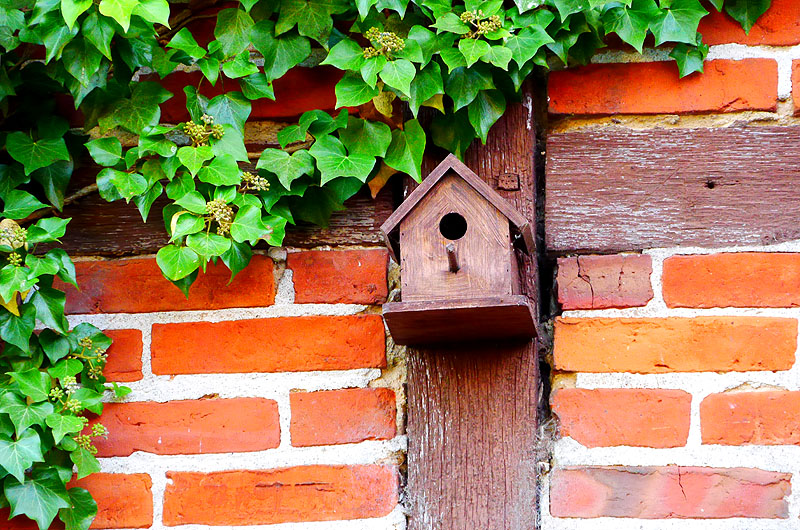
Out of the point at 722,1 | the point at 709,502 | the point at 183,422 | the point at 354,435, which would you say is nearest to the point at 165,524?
the point at 183,422

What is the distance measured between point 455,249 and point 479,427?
270 mm

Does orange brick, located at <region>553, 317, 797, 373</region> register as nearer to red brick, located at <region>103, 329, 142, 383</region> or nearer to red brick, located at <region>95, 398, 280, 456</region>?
red brick, located at <region>95, 398, 280, 456</region>

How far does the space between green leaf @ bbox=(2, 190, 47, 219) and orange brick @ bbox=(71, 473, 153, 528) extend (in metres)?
0.38

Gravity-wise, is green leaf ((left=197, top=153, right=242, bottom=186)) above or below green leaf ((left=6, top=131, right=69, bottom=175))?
below

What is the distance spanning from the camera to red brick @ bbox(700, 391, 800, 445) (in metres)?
1.29

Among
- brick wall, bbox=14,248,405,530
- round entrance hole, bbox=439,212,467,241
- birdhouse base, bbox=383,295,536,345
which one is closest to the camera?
birdhouse base, bbox=383,295,536,345

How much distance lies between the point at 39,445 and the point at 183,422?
193 millimetres

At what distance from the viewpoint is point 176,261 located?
1.28 metres

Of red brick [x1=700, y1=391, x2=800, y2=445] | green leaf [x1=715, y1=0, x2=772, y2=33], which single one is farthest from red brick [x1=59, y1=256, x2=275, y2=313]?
green leaf [x1=715, y1=0, x2=772, y2=33]

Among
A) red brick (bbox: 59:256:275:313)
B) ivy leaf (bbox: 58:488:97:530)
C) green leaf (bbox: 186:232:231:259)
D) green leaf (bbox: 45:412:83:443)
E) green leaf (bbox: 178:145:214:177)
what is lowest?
ivy leaf (bbox: 58:488:97:530)

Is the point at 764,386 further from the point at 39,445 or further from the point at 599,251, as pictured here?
the point at 39,445

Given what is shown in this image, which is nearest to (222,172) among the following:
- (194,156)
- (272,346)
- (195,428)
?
(194,156)

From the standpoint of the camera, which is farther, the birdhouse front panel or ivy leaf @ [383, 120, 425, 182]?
ivy leaf @ [383, 120, 425, 182]

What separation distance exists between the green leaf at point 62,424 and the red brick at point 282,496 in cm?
16
